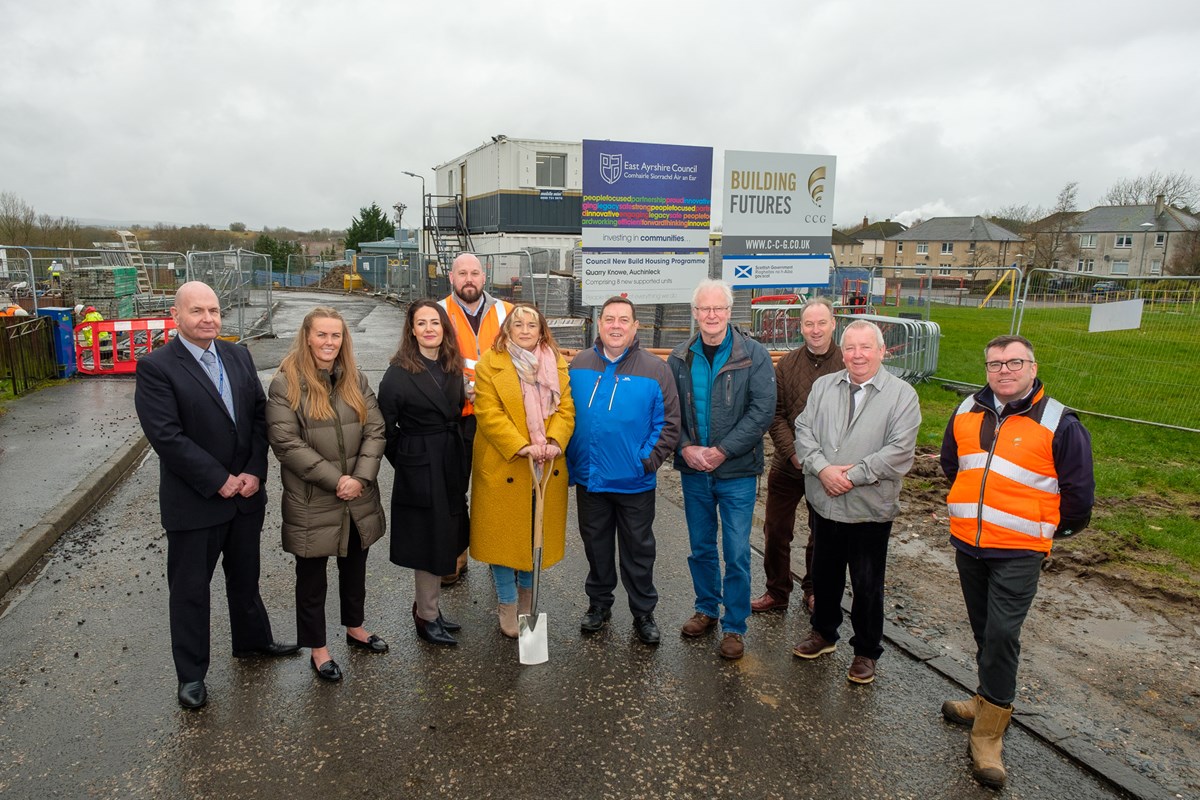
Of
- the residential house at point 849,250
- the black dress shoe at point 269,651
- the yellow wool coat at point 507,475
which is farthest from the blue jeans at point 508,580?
the residential house at point 849,250

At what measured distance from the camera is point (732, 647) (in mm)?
4234

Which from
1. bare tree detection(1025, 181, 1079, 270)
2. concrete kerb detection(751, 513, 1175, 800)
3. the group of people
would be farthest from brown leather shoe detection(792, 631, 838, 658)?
bare tree detection(1025, 181, 1079, 270)

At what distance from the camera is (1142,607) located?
4895 millimetres

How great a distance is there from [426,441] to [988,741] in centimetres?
308

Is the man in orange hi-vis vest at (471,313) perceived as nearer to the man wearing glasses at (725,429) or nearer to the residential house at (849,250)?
the man wearing glasses at (725,429)

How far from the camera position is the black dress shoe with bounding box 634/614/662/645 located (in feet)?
14.4

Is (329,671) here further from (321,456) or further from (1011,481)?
(1011,481)

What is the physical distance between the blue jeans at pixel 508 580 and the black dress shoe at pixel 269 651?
1.14 meters

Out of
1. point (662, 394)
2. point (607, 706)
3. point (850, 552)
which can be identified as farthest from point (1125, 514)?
point (607, 706)

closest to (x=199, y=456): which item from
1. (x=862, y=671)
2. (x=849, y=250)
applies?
(x=862, y=671)

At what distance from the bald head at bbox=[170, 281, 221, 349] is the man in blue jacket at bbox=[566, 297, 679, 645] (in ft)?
6.13

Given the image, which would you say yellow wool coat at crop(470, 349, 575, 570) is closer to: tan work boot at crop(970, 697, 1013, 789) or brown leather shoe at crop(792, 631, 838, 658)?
brown leather shoe at crop(792, 631, 838, 658)

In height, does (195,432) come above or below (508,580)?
above

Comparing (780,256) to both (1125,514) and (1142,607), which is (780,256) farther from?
(1142,607)
